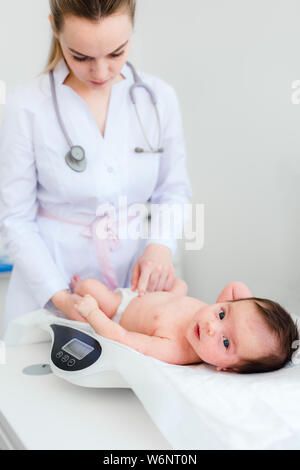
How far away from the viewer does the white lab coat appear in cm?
132

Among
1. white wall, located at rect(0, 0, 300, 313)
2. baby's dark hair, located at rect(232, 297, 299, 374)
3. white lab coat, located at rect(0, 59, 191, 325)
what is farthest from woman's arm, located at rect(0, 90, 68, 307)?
white wall, located at rect(0, 0, 300, 313)

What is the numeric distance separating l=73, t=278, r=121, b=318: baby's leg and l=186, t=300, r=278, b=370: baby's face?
293mm

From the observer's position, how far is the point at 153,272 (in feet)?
4.38

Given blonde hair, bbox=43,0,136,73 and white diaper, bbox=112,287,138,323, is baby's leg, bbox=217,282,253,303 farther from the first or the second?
blonde hair, bbox=43,0,136,73

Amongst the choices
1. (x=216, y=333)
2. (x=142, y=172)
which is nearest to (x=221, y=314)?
(x=216, y=333)

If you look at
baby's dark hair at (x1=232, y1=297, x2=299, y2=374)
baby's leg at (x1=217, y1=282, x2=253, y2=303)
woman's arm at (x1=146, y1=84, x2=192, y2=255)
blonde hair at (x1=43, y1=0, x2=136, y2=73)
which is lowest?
baby's dark hair at (x1=232, y1=297, x2=299, y2=374)

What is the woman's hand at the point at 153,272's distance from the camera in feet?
4.26

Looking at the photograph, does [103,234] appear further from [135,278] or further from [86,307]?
[86,307]


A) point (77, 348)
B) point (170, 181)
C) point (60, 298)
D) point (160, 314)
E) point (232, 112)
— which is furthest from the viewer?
point (232, 112)

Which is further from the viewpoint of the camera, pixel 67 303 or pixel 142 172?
pixel 142 172

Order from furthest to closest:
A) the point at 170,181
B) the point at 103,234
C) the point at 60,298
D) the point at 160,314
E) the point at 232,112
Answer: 1. the point at 232,112
2. the point at 170,181
3. the point at 103,234
4. the point at 60,298
5. the point at 160,314

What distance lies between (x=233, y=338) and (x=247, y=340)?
1.4 inches

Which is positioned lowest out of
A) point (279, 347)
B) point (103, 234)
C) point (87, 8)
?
point (279, 347)

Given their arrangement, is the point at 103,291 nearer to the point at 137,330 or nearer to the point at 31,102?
the point at 137,330
